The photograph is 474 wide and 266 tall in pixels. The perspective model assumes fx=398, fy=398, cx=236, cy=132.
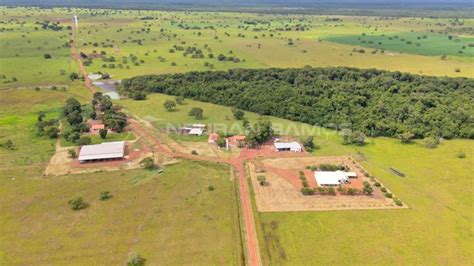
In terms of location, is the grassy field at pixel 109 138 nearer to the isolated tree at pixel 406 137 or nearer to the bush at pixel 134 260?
the bush at pixel 134 260

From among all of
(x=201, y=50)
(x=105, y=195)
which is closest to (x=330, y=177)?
(x=105, y=195)

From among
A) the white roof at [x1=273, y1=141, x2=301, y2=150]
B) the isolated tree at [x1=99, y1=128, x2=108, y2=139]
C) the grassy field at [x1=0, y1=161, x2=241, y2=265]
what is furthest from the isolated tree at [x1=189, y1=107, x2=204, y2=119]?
the grassy field at [x1=0, y1=161, x2=241, y2=265]

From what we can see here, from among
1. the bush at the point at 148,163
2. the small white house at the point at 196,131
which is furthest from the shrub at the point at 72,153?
the small white house at the point at 196,131

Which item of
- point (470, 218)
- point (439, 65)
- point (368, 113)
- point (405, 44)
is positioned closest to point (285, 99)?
point (368, 113)

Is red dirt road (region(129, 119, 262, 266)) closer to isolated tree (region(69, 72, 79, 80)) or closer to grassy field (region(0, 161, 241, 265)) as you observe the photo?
grassy field (region(0, 161, 241, 265))

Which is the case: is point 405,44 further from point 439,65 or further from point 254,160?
point 254,160

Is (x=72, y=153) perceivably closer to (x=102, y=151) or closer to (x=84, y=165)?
(x=84, y=165)
